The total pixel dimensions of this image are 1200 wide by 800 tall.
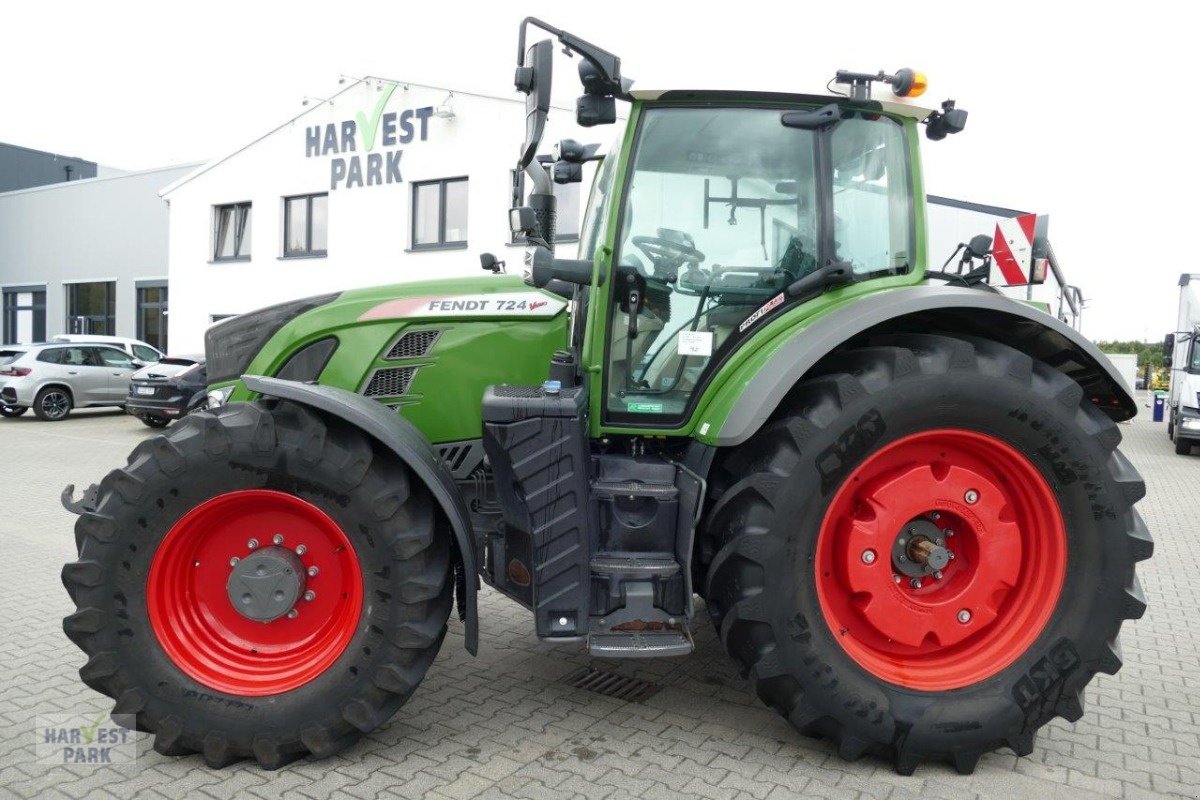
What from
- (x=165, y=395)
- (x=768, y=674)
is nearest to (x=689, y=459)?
(x=768, y=674)

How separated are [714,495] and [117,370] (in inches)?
684

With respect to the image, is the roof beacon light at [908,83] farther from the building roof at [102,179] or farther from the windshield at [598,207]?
the building roof at [102,179]

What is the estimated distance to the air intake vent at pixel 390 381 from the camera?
368 cm

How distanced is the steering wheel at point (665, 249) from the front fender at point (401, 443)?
1130mm

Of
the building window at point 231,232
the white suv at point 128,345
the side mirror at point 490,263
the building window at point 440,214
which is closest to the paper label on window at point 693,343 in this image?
the side mirror at point 490,263

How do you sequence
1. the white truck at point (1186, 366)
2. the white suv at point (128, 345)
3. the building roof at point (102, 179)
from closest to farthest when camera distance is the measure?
the white truck at point (1186, 366) < the white suv at point (128, 345) < the building roof at point (102, 179)

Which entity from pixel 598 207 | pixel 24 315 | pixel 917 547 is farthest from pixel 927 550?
pixel 24 315

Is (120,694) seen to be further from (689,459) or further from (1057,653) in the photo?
(1057,653)

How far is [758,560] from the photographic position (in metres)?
2.99

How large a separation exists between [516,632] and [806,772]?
189 centimetres

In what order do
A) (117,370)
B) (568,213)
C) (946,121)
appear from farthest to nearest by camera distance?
1. (117,370)
2. (568,213)
3. (946,121)

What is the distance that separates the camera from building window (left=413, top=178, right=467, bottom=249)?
17.4m

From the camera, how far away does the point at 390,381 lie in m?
3.68

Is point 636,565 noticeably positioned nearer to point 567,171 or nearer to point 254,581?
point 254,581
